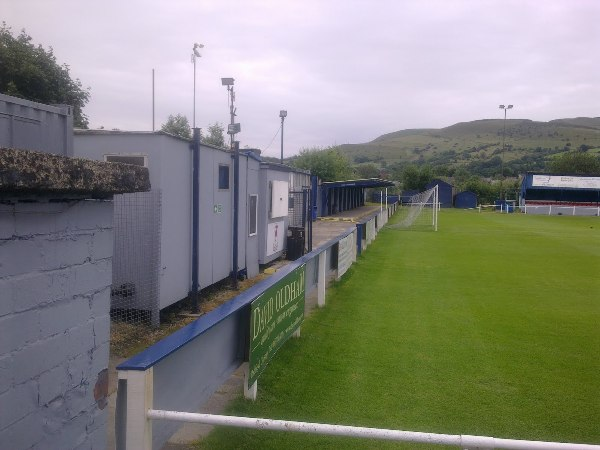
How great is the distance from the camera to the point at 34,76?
1152 inches

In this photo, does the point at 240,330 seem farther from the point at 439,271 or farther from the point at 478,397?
the point at 439,271

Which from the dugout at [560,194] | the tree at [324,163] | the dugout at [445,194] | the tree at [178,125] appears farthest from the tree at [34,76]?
the dugout at [445,194]

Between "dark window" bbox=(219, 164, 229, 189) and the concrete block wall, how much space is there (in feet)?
30.2

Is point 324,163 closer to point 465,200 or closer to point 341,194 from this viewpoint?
point 341,194

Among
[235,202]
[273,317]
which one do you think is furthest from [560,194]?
[273,317]

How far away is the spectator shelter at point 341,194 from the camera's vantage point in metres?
43.3

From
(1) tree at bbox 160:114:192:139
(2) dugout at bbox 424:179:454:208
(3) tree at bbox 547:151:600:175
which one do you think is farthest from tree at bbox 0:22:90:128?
(3) tree at bbox 547:151:600:175

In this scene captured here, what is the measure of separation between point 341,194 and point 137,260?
4326cm

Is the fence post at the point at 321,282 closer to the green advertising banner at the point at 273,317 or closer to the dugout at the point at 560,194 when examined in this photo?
the green advertising banner at the point at 273,317

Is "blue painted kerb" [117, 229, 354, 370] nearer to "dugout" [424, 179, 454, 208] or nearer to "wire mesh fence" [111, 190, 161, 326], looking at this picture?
"wire mesh fence" [111, 190, 161, 326]

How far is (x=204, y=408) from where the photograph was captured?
18.8 ft

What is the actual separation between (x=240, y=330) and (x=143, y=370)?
7.70 ft

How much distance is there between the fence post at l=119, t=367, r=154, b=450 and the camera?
3201mm

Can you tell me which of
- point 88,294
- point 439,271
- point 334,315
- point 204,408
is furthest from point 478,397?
point 439,271
